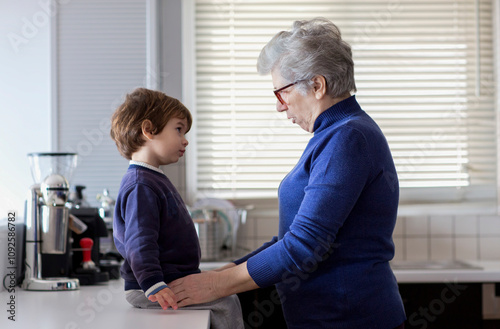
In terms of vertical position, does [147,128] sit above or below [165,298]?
above

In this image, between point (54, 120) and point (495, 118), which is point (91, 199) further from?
point (495, 118)

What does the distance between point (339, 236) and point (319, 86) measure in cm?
34

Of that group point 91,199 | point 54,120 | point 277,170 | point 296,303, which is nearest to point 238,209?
point 277,170

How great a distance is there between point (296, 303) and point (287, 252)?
0.16 meters

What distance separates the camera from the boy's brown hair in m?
1.34

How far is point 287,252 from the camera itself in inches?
46.9

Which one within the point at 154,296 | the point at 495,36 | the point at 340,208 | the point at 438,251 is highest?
the point at 495,36

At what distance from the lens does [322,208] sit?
117 centimetres

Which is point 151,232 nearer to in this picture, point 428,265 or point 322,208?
point 322,208

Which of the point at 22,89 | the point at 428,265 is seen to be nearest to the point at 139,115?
the point at 22,89

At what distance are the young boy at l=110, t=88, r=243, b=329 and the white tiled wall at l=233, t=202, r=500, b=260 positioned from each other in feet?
5.17

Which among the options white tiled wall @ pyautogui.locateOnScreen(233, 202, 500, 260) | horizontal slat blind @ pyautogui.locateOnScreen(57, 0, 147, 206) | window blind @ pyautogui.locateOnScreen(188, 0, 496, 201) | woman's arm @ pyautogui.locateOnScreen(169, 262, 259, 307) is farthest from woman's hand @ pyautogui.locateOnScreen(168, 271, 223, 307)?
window blind @ pyautogui.locateOnScreen(188, 0, 496, 201)

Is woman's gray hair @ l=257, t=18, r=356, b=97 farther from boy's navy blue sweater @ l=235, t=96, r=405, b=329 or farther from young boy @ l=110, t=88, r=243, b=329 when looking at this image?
young boy @ l=110, t=88, r=243, b=329

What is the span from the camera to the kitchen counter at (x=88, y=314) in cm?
113
